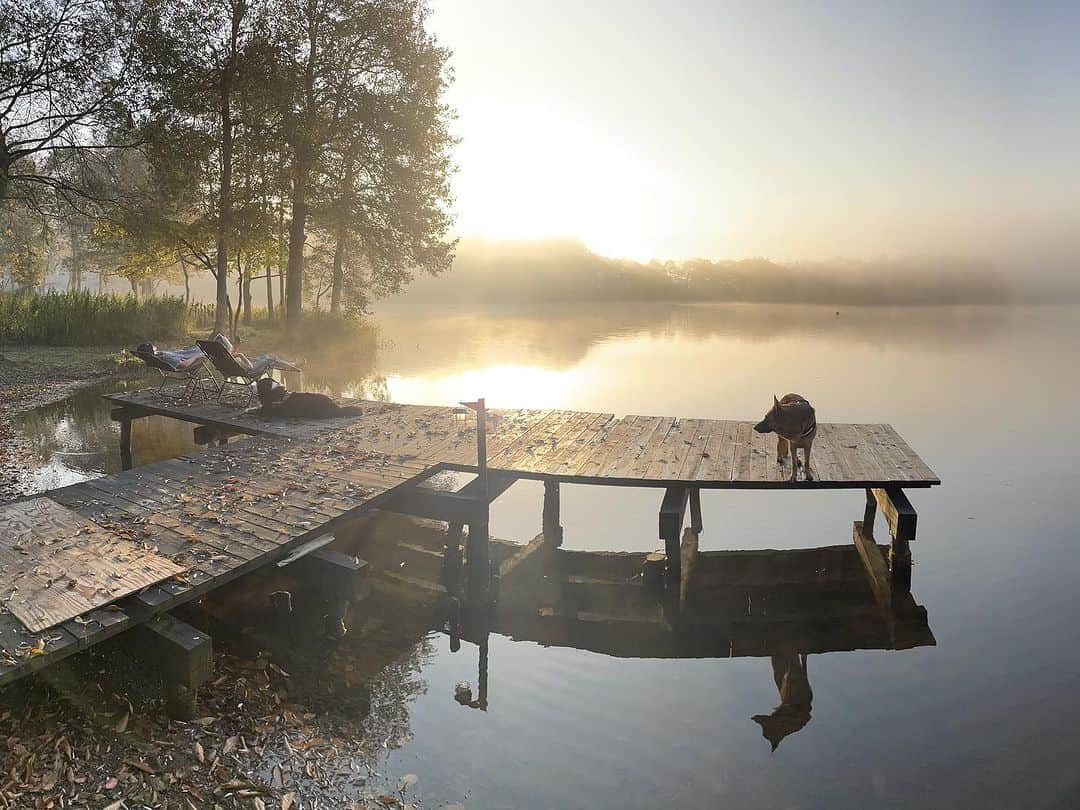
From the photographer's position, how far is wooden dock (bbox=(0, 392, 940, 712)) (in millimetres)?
6105

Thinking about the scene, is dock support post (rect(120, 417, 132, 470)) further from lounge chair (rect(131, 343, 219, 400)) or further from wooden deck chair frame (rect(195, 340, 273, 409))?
wooden deck chair frame (rect(195, 340, 273, 409))

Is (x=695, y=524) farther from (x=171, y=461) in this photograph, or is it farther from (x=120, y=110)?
(x=120, y=110)

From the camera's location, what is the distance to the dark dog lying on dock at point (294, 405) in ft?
44.4

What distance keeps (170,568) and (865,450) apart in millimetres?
10265

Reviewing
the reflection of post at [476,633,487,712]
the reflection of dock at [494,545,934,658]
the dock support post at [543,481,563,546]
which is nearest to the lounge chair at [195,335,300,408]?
the dock support post at [543,481,563,546]

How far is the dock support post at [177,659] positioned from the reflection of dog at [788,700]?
518 centimetres

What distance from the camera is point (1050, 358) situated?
43.8 meters

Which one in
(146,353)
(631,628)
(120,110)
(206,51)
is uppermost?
(206,51)

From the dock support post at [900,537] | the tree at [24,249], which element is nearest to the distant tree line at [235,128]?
the tree at [24,249]

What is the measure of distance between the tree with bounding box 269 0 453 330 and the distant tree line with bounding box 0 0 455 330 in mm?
59

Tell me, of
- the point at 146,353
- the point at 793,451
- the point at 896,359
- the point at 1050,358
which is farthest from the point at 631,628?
the point at 1050,358

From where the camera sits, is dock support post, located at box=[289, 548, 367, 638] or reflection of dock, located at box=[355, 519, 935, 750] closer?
dock support post, located at box=[289, 548, 367, 638]

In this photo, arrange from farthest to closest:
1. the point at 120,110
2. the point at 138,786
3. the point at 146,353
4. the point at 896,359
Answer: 1. the point at 896,359
2. the point at 120,110
3. the point at 146,353
4. the point at 138,786

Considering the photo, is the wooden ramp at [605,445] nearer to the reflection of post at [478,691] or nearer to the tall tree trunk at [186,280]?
the reflection of post at [478,691]
